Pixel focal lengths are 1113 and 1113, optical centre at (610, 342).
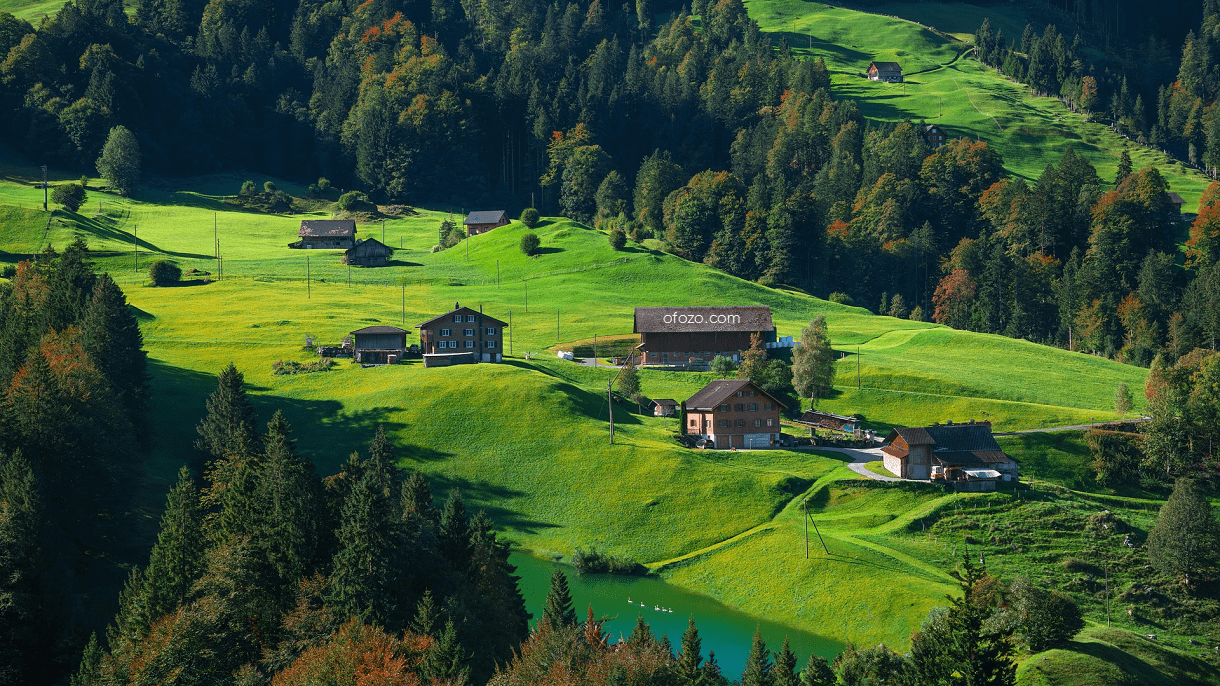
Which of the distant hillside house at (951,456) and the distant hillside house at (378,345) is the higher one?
the distant hillside house at (378,345)

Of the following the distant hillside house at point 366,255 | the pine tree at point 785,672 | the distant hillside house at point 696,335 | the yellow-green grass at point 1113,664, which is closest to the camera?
the pine tree at point 785,672

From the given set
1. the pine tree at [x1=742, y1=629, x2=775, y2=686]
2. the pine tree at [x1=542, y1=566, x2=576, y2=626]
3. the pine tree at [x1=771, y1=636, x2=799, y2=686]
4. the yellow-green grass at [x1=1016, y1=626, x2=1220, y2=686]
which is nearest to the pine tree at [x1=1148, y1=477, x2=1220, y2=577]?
the yellow-green grass at [x1=1016, y1=626, x2=1220, y2=686]

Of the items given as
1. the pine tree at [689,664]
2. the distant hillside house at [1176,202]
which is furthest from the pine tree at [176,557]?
the distant hillside house at [1176,202]

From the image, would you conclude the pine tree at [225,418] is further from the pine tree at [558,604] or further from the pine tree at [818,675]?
the pine tree at [818,675]

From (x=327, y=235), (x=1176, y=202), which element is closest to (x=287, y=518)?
(x=327, y=235)

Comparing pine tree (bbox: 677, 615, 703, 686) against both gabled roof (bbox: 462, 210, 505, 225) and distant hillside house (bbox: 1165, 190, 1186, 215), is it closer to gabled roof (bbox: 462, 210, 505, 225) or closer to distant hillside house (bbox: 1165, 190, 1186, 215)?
gabled roof (bbox: 462, 210, 505, 225)

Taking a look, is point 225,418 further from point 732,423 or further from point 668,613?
point 732,423

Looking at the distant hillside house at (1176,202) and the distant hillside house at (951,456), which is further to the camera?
the distant hillside house at (1176,202)

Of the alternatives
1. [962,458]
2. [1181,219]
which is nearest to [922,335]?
[962,458]
